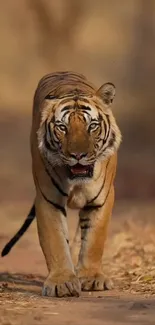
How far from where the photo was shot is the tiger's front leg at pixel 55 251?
5336 millimetres

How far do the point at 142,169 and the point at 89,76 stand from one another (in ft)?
14.7

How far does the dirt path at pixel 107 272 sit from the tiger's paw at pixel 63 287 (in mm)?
58

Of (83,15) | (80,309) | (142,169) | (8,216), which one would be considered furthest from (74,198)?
(83,15)

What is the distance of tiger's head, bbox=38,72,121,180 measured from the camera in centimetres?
537

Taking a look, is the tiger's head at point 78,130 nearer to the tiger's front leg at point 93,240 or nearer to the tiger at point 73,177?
the tiger at point 73,177

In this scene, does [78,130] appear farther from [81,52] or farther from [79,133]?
[81,52]

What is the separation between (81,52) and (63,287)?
1115 cm

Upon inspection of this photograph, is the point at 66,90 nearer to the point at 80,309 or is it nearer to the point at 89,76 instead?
the point at 80,309

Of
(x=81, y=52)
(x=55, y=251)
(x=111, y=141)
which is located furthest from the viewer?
(x=81, y=52)

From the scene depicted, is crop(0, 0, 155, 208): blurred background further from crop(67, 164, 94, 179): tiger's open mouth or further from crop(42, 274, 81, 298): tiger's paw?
crop(42, 274, 81, 298): tiger's paw

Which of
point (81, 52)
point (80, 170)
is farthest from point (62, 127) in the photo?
point (81, 52)

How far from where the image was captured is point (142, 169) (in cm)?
1156

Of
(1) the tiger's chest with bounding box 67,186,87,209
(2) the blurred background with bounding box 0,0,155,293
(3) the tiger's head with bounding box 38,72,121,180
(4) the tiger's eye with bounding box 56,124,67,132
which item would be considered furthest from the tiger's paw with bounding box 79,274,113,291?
(2) the blurred background with bounding box 0,0,155,293

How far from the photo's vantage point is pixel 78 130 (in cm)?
542
